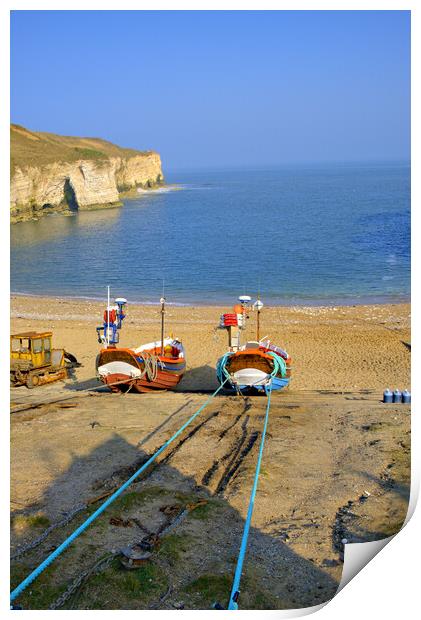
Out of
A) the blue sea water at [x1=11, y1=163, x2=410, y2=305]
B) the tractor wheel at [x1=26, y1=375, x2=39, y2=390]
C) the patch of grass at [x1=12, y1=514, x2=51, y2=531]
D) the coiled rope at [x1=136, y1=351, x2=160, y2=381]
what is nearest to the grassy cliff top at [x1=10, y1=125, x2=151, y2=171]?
the blue sea water at [x1=11, y1=163, x2=410, y2=305]

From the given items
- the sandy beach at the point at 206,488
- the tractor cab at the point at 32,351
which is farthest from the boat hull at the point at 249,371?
the tractor cab at the point at 32,351

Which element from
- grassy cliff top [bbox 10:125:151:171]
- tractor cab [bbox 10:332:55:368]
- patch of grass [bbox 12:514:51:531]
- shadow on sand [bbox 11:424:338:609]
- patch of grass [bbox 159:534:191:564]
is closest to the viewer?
shadow on sand [bbox 11:424:338:609]

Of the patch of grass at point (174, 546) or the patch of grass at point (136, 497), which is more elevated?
the patch of grass at point (136, 497)

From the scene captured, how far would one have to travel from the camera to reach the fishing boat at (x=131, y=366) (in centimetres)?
1839

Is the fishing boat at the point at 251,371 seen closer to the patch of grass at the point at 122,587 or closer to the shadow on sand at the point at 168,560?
the shadow on sand at the point at 168,560

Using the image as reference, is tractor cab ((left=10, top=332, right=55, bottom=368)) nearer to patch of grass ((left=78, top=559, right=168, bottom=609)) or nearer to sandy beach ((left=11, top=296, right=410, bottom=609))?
sandy beach ((left=11, top=296, right=410, bottom=609))

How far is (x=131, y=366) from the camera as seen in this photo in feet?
60.5

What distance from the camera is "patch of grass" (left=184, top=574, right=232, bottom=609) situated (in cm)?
760

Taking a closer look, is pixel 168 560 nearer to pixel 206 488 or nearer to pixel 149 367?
pixel 206 488

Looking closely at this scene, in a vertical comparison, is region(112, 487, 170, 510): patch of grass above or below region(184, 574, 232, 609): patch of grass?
above

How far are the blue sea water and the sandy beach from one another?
818 inches

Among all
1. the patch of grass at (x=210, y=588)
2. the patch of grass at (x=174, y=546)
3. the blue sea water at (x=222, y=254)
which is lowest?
the patch of grass at (x=210, y=588)

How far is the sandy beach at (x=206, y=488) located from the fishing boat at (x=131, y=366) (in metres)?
0.62
